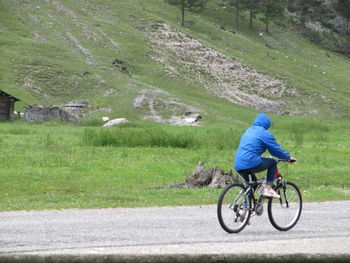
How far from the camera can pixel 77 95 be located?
80500mm

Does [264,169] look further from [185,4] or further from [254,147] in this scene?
[185,4]

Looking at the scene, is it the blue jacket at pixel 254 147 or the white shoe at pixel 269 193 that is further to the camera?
the white shoe at pixel 269 193

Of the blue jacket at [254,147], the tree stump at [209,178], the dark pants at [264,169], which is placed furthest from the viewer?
the tree stump at [209,178]

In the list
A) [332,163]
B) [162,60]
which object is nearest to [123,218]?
[332,163]

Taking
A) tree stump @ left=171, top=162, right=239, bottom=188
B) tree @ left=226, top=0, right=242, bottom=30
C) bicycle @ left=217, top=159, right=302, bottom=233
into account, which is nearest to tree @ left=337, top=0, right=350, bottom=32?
tree @ left=226, top=0, right=242, bottom=30

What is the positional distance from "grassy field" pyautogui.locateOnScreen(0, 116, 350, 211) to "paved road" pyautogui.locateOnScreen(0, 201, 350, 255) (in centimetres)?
223

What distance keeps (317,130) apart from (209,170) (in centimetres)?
4376

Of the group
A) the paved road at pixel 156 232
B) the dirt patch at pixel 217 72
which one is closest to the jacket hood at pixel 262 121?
the paved road at pixel 156 232

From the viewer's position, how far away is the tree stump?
76.1ft

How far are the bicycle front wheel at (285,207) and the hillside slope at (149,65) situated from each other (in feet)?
190

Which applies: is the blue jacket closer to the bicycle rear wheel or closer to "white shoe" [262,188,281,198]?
the bicycle rear wheel

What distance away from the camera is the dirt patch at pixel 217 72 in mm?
92250

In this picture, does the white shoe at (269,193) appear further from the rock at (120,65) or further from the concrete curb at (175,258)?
the rock at (120,65)

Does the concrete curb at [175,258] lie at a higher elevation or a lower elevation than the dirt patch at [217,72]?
higher
